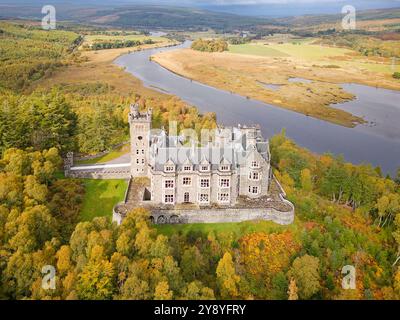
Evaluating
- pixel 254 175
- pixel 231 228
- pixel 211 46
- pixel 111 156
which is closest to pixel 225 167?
pixel 254 175

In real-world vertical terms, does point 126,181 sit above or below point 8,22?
below

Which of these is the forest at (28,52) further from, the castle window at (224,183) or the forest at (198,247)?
the castle window at (224,183)

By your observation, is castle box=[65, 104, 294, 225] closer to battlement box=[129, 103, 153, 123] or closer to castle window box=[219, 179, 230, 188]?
castle window box=[219, 179, 230, 188]

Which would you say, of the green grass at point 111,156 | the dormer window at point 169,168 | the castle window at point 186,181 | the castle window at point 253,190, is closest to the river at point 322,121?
the green grass at point 111,156

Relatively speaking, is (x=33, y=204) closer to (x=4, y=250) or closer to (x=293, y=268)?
(x=4, y=250)
